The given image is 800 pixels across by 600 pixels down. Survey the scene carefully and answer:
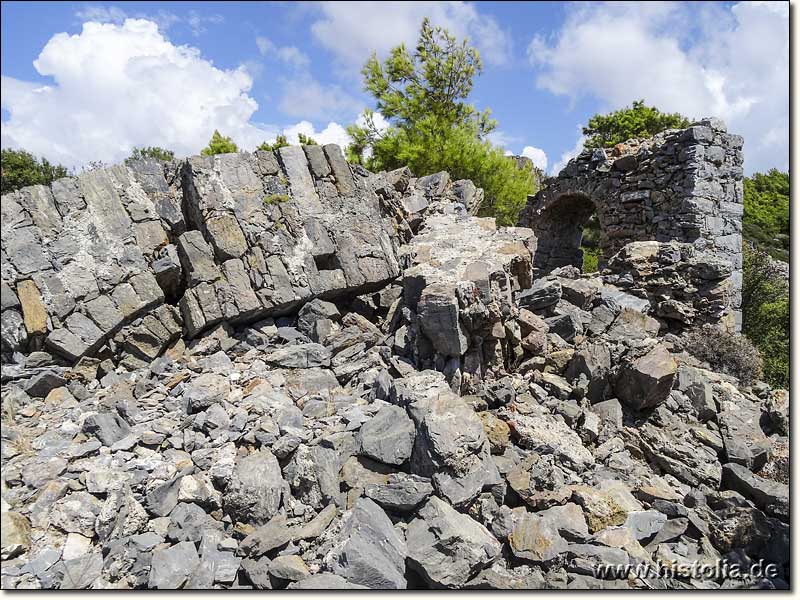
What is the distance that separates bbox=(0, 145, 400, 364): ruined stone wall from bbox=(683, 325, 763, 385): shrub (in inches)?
211

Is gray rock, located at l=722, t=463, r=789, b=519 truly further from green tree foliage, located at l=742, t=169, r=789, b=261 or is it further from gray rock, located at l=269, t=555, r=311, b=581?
green tree foliage, located at l=742, t=169, r=789, b=261

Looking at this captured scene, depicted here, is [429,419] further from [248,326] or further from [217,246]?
[217,246]

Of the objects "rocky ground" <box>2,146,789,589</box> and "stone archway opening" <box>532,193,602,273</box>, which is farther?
"stone archway opening" <box>532,193,602,273</box>

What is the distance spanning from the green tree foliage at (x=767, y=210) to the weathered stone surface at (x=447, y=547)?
101 feet

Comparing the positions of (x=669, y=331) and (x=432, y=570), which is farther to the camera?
(x=669, y=331)

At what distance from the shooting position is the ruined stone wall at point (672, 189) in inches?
424

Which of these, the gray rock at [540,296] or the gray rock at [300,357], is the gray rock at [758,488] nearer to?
the gray rock at [540,296]

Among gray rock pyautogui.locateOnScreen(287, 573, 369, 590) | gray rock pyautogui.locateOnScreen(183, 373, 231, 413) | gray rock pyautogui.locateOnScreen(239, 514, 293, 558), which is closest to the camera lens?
gray rock pyautogui.locateOnScreen(287, 573, 369, 590)

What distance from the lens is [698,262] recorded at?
9.52m

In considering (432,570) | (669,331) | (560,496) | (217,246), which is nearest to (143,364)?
(217,246)

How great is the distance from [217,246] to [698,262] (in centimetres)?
865

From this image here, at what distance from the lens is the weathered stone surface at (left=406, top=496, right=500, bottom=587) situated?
13.0 ft

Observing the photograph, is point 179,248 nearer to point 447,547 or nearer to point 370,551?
→ point 370,551

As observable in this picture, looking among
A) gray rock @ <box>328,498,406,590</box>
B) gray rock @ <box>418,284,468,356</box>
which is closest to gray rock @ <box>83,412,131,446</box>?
gray rock @ <box>328,498,406,590</box>
